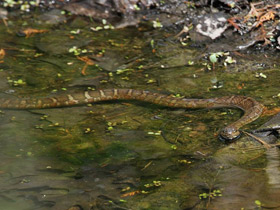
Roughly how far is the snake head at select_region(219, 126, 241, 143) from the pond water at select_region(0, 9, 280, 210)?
87 mm

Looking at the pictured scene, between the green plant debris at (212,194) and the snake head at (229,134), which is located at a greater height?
the green plant debris at (212,194)

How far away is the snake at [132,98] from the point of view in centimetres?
755

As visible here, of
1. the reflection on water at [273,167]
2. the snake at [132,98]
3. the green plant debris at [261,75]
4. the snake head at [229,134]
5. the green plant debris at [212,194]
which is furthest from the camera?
the green plant debris at [261,75]

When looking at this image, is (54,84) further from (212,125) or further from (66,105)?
(212,125)

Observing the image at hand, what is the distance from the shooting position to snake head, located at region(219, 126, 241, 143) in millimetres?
6422

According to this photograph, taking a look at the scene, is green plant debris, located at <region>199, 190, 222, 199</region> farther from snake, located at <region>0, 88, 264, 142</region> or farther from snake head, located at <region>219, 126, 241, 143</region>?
snake, located at <region>0, 88, 264, 142</region>

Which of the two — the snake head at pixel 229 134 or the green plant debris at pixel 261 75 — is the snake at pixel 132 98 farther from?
the green plant debris at pixel 261 75

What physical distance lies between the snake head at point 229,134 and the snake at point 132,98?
0.61 meters

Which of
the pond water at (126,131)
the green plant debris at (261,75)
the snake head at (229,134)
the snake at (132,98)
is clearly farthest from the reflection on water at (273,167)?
the green plant debris at (261,75)

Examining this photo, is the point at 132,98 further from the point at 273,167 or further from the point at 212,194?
the point at 212,194

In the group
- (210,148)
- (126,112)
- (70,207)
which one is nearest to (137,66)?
(126,112)

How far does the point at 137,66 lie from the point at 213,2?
2918 mm

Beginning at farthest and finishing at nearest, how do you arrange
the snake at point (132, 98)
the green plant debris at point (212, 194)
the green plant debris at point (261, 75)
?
the green plant debris at point (261, 75)
the snake at point (132, 98)
the green plant debris at point (212, 194)

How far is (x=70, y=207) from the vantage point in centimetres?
504
